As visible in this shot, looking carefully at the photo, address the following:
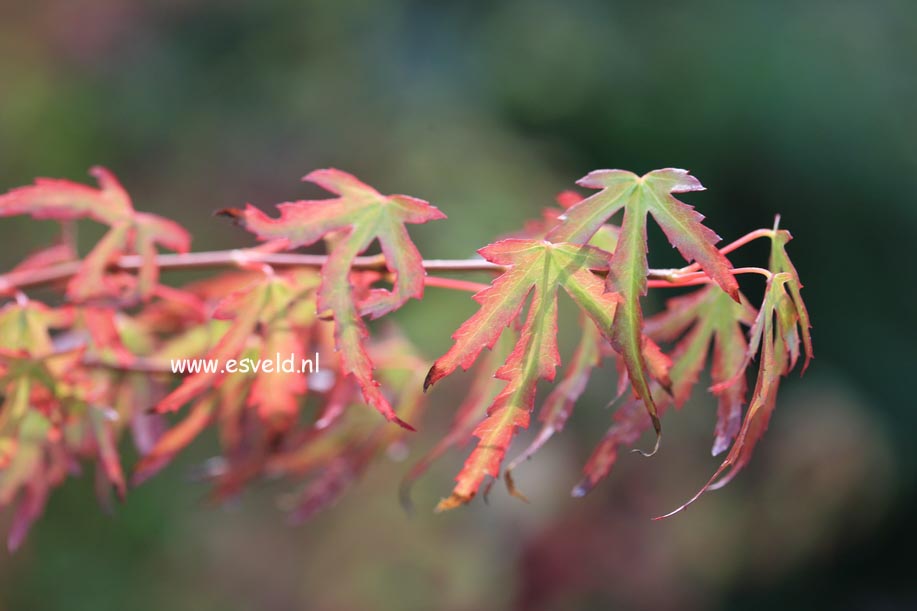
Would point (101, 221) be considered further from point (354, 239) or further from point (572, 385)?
point (572, 385)

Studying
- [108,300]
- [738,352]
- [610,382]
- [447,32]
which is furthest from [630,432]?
[447,32]

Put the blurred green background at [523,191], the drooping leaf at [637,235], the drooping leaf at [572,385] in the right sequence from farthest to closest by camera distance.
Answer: the blurred green background at [523,191] < the drooping leaf at [572,385] < the drooping leaf at [637,235]

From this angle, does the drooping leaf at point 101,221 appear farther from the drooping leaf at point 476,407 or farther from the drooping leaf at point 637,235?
the drooping leaf at point 637,235

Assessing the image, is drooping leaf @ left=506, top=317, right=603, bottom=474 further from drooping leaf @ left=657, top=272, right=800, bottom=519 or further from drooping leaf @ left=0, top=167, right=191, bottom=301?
drooping leaf @ left=0, top=167, right=191, bottom=301

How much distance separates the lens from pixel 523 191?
3.02 m

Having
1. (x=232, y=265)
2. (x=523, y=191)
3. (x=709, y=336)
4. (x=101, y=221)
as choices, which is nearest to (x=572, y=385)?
(x=709, y=336)

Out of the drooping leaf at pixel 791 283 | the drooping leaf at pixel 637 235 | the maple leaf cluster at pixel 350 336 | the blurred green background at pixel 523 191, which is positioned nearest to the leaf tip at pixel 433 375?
the maple leaf cluster at pixel 350 336

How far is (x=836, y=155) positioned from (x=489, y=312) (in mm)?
3265

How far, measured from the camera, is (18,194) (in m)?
0.64

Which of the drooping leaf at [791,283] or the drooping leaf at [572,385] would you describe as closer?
the drooping leaf at [791,283]

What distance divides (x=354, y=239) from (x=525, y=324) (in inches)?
5.3

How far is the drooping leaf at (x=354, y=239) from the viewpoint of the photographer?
0.50 metres

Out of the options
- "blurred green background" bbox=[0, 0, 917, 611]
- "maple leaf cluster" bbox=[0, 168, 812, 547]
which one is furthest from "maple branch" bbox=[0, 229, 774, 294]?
"blurred green background" bbox=[0, 0, 917, 611]

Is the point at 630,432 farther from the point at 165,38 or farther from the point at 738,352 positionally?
the point at 165,38
